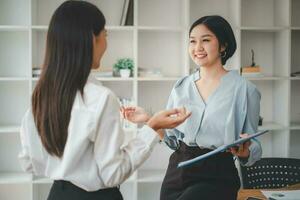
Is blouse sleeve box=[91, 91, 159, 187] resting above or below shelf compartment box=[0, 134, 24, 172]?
above

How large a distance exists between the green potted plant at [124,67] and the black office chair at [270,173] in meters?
1.14

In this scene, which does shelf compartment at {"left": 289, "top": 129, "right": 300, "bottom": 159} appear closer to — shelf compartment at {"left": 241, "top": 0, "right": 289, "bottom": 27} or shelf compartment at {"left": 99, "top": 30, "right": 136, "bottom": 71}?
shelf compartment at {"left": 241, "top": 0, "right": 289, "bottom": 27}

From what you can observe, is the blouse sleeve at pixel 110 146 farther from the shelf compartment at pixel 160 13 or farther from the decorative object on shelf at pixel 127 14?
the shelf compartment at pixel 160 13

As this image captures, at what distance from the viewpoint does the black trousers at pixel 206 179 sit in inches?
66.4

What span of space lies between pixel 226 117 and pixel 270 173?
4.31ft

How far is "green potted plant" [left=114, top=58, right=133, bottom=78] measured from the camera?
10.3 ft

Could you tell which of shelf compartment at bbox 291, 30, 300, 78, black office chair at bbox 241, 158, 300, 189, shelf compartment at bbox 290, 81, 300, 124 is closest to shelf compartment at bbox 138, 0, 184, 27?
shelf compartment at bbox 291, 30, 300, 78

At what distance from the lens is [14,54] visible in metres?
3.32

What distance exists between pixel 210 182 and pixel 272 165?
132 centimetres

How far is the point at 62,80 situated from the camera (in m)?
1.25

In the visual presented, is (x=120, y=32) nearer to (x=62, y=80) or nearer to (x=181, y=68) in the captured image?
(x=181, y=68)

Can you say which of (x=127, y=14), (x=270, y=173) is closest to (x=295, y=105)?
(x=270, y=173)

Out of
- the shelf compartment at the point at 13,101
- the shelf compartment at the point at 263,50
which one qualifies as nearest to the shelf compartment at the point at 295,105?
the shelf compartment at the point at 263,50

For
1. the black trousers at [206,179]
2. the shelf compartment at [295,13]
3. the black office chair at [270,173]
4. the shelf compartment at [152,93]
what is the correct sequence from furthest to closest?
the shelf compartment at [295,13], the shelf compartment at [152,93], the black office chair at [270,173], the black trousers at [206,179]
